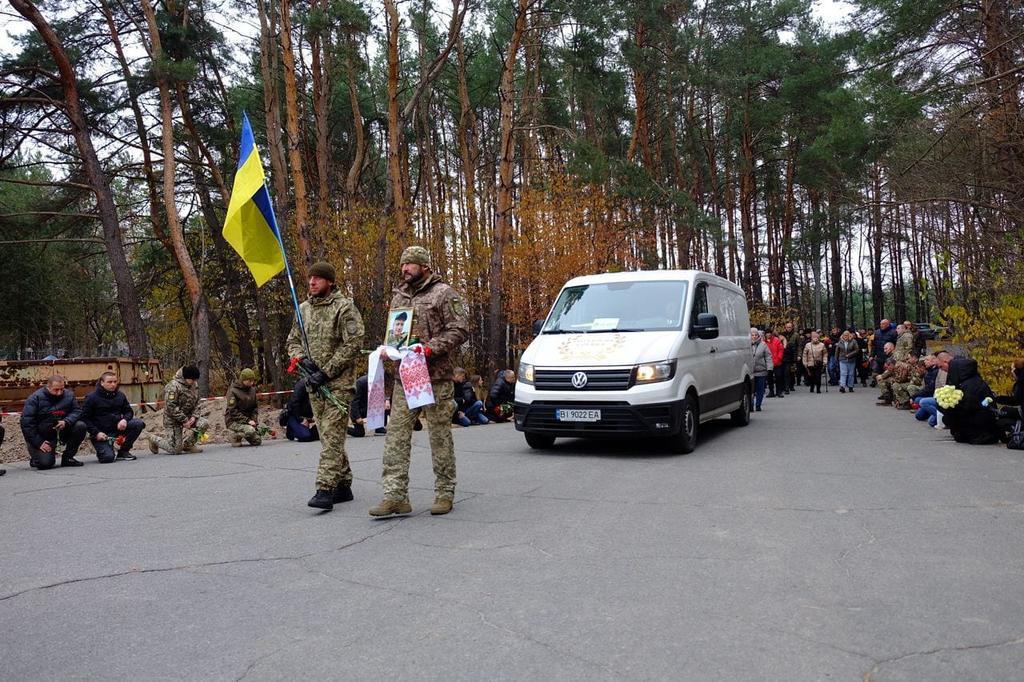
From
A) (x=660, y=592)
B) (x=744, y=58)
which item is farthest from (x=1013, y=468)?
(x=744, y=58)

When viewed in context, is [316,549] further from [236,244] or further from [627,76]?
[627,76]

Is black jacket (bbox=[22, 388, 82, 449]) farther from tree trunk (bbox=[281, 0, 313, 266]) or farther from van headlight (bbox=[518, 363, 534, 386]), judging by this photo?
tree trunk (bbox=[281, 0, 313, 266])

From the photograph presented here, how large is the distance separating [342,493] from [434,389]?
1.42 meters

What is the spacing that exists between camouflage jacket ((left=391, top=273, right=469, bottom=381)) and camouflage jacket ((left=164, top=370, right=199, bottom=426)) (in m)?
7.12

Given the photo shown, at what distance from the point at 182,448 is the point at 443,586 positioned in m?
8.96

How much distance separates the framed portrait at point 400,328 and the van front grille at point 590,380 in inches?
133

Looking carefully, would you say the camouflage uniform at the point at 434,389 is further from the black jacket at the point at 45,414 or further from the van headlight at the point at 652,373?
the black jacket at the point at 45,414

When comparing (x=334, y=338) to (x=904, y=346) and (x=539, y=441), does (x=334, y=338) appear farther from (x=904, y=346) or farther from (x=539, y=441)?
(x=904, y=346)

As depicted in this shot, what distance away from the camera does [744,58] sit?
2920 cm

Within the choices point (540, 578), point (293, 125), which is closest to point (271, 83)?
point (293, 125)

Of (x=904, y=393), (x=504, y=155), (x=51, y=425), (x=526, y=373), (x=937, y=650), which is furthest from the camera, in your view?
(x=504, y=155)

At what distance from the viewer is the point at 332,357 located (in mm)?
6438

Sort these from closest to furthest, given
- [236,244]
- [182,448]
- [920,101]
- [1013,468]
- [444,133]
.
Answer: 1. [236,244]
2. [1013,468]
3. [182,448]
4. [920,101]
5. [444,133]

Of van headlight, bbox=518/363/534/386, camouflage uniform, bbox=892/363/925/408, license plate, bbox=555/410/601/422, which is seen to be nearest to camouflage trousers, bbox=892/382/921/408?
camouflage uniform, bbox=892/363/925/408
